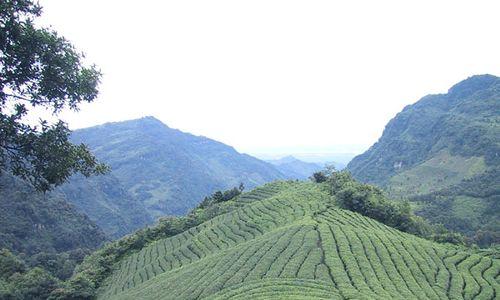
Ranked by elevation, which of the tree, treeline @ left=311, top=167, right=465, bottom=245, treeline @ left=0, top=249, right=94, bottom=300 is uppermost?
the tree

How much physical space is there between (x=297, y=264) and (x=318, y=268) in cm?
211

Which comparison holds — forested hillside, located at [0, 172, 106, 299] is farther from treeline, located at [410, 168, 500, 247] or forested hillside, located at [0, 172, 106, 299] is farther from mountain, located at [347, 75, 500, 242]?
mountain, located at [347, 75, 500, 242]

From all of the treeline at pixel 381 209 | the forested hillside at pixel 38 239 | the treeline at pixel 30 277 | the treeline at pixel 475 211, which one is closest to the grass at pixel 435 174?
the treeline at pixel 475 211

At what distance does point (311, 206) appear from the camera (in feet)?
211

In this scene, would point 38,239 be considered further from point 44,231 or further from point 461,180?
point 461,180

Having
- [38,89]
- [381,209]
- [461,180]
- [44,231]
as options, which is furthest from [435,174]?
[38,89]

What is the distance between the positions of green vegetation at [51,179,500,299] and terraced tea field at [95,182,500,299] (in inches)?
3.4

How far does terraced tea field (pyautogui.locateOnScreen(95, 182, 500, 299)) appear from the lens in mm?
31781

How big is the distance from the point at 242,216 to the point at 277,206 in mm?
5838

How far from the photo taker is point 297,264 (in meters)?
36.3

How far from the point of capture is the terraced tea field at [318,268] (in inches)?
1251

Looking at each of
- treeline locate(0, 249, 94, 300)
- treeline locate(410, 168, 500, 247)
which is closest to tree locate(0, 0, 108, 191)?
treeline locate(0, 249, 94, 300)

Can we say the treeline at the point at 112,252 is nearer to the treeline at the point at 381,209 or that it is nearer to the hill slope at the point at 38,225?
the treeline at the point at 381,209

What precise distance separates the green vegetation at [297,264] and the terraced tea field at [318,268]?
9cm
